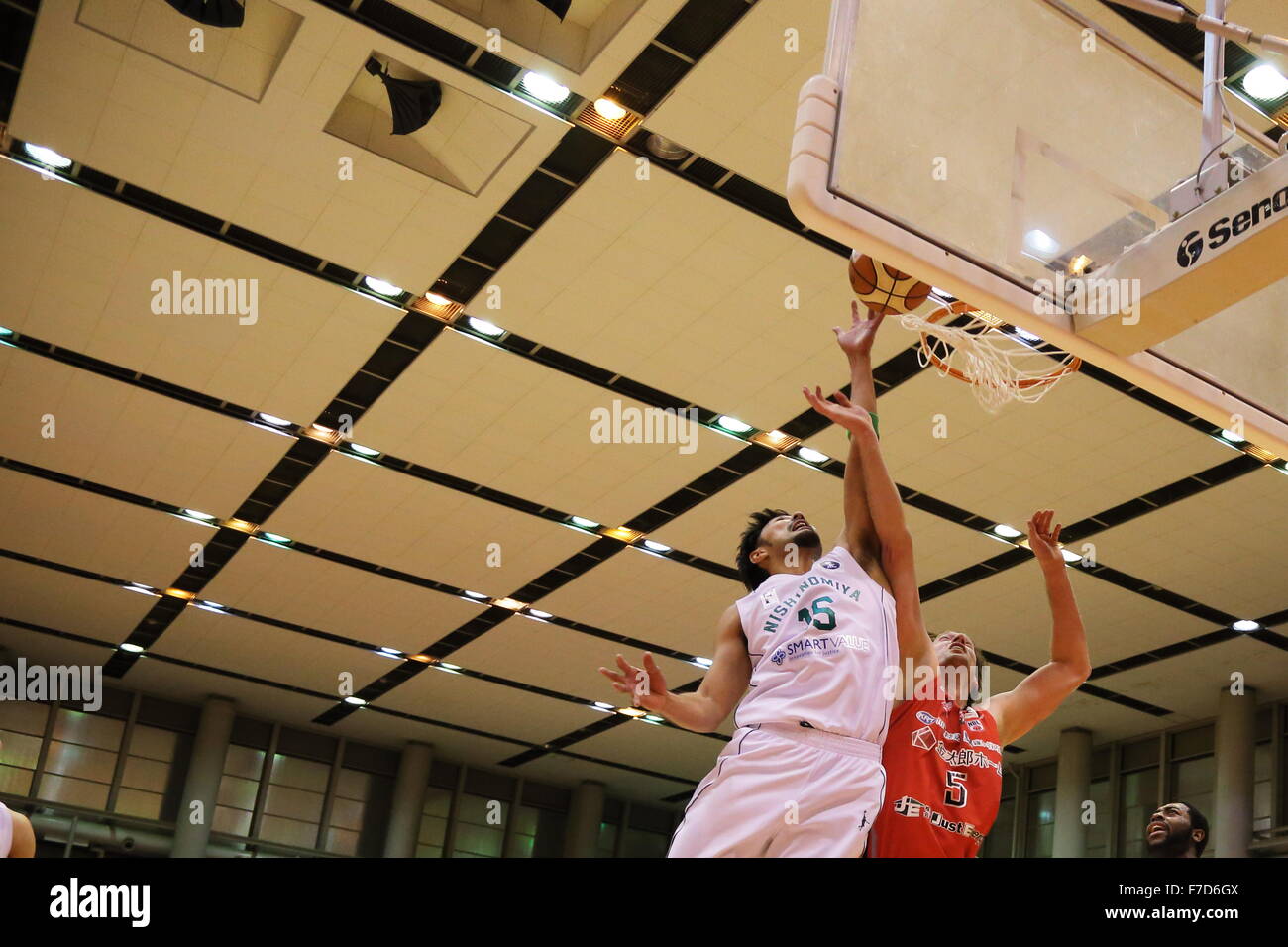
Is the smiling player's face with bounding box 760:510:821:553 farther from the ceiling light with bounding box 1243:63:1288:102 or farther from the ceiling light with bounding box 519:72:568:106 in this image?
the ceiling light with bounding box 519:72:568:106

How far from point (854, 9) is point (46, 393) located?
40.8 ft

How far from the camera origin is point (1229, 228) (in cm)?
453

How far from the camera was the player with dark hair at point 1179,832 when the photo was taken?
21.5 ft

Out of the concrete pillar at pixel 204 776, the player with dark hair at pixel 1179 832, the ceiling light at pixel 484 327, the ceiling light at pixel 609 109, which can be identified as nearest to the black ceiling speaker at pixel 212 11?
the ceiling light at pixel 609 109

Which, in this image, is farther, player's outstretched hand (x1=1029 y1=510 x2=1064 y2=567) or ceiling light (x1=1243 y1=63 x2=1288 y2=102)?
ceiling light (x1=1243 y1=63 x2=1288 y2=102)

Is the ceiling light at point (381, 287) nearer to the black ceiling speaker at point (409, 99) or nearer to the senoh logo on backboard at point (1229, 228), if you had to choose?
the black ceiling speaker at point (409, 99)

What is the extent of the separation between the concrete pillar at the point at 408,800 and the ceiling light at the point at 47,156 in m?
17.8

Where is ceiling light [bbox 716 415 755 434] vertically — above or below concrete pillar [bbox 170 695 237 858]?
above

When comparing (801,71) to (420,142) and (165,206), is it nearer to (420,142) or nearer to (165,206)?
(420,142)

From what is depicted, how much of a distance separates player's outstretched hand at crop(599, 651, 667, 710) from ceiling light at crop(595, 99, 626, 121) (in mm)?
7112

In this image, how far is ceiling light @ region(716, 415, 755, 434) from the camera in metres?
13.9
